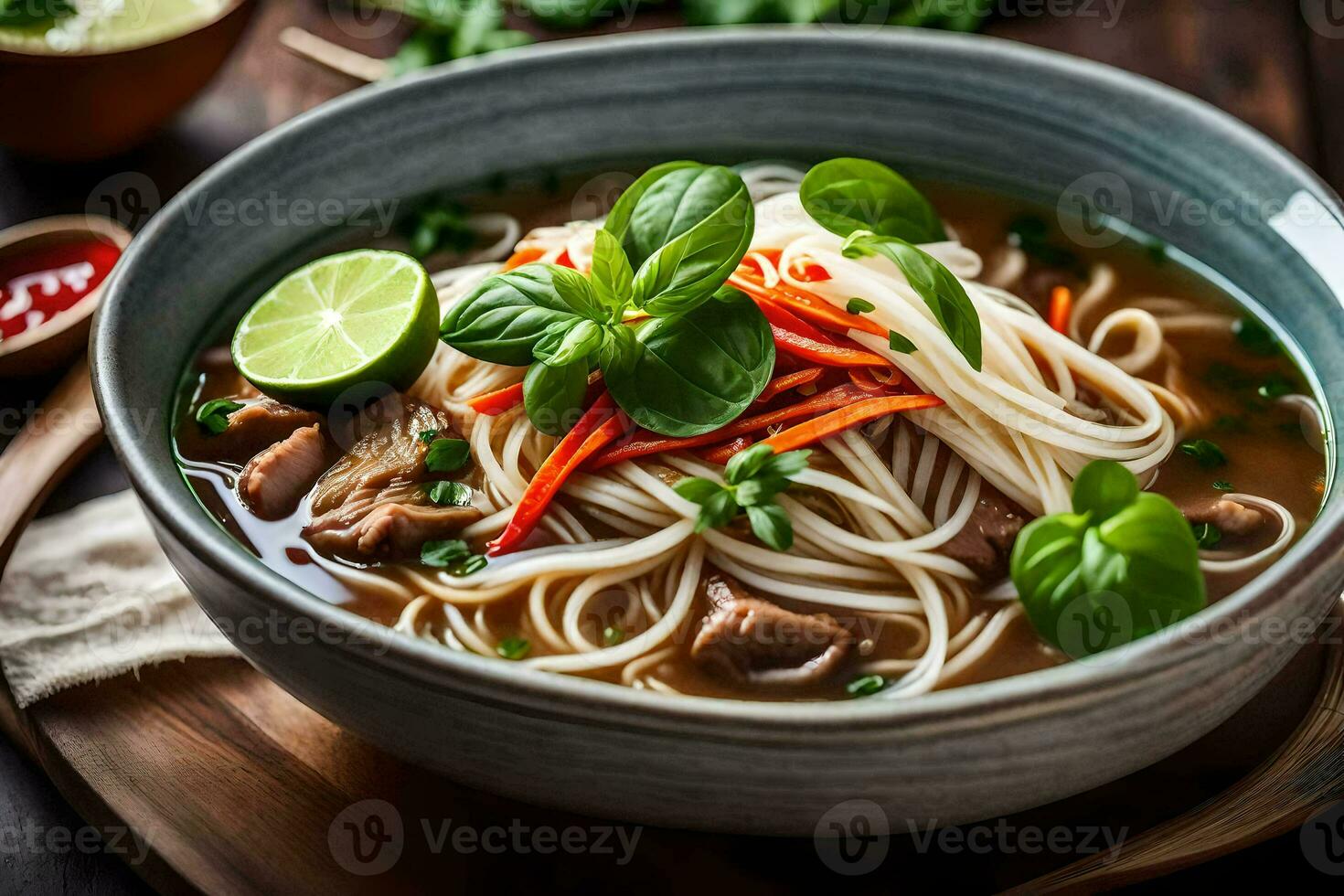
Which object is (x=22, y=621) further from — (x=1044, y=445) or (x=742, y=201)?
(x=1044, y=445)

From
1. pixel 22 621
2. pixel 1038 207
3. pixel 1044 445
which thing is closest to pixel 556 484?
pixel 1044 445

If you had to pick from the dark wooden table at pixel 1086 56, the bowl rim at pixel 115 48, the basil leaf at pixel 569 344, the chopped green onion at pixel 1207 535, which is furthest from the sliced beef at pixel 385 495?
the bowl rim at pixel 115 48

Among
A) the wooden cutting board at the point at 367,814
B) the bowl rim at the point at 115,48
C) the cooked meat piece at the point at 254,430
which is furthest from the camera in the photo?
the bowl rim at the point at 115,48

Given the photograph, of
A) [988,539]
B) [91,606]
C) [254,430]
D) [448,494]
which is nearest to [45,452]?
[91,606]

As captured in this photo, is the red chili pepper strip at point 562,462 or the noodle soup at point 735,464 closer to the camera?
the noodle soup at point 735,464

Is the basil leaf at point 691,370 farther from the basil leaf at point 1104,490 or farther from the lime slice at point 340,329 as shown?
the basil leaf at point 1104,490

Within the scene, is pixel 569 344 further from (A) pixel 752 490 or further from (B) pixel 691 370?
(A) pixel 752 490

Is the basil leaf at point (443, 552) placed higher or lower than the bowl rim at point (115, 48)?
lower
